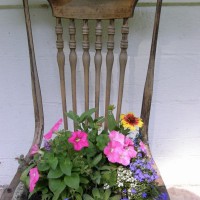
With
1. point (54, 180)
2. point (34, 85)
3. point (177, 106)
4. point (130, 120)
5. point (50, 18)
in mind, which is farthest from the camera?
point (177, 106)

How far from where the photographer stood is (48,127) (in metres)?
1.55

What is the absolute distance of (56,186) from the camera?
0.96 metres

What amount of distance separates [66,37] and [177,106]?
2.06 feet

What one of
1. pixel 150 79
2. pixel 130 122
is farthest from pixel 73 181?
pixel 150 79

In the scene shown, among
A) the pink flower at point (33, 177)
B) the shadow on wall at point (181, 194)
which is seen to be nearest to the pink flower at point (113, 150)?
the pink flower at point (33, 177)

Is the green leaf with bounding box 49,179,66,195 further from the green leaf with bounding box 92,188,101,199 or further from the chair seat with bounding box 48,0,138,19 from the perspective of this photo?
the chair seat with bounding box 48,0,138,19

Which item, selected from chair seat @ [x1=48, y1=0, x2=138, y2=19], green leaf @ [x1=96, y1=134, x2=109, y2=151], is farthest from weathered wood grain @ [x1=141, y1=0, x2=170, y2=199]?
green leaf @ [x1=96, y1=134, x2=109, y2=151]

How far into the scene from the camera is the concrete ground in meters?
1.66

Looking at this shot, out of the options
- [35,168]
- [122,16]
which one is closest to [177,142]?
[122,16]

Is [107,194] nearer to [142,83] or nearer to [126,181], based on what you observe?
[126,181]

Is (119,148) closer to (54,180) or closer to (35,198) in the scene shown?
(54,180)

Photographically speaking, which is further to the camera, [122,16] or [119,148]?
[122,16]

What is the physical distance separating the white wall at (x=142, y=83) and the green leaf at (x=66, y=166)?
0.55 metres

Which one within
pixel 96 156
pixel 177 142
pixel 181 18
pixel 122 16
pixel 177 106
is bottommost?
pixel 96 156
